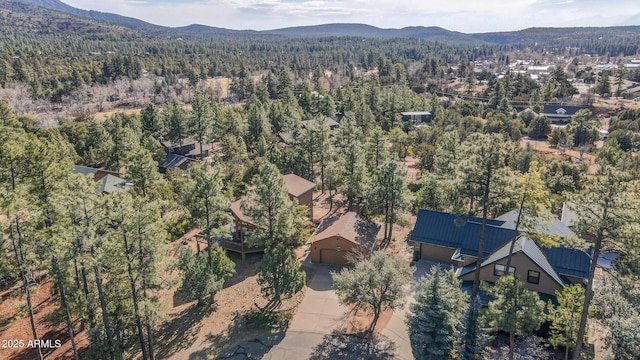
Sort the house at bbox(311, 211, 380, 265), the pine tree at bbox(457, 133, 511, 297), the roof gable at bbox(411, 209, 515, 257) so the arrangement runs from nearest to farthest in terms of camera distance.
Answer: the pine tree at bbox(457, 133, 511, 297) < the roof gable at bbox(411, 209, 515, 257) < the house at bbox(311, 211, 380, 265)

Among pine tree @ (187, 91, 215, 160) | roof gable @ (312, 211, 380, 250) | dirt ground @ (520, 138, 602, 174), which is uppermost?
pine tree @ (187, 91, 215, 160)

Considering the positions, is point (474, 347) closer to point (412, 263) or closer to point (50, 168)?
point (412, 263)

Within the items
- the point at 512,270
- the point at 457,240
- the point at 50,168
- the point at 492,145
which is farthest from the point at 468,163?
A: the point at 50,168

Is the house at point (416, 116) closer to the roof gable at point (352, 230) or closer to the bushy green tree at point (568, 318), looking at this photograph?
the roof gable at point (352, 230)

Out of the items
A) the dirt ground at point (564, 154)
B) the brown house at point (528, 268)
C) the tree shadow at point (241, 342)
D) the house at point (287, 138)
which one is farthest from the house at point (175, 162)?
the dirt ground at point (564, 154)

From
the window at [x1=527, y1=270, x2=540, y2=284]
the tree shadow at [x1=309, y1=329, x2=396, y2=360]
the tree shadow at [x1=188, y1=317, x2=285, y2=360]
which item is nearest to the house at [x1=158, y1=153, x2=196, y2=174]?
the tree shadow at [x1=188, y1=317, x2=285, y2=360]

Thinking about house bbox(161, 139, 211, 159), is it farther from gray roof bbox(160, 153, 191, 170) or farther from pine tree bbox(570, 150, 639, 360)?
pine tree bbox(570, 150, 639, 360)
